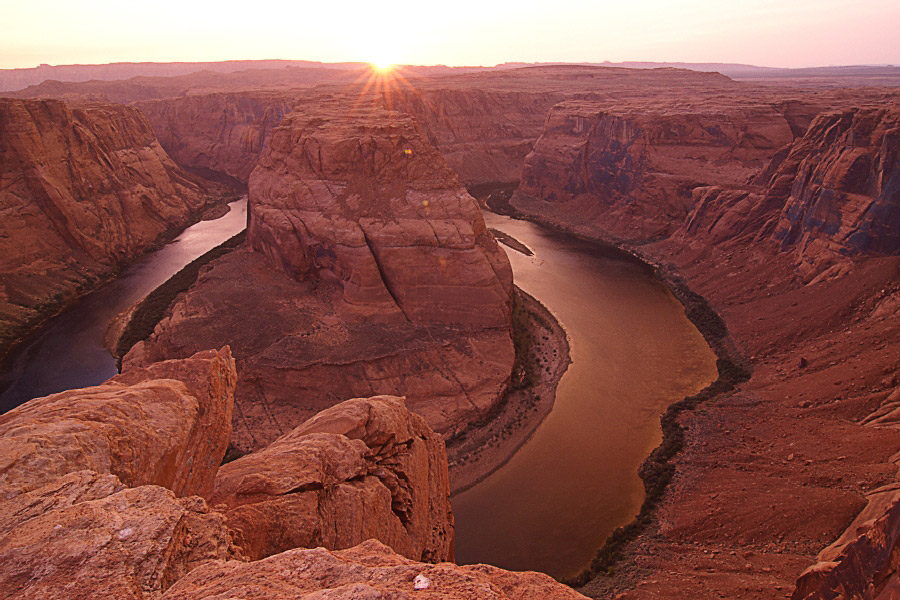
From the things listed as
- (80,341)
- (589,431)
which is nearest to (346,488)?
(589,431)

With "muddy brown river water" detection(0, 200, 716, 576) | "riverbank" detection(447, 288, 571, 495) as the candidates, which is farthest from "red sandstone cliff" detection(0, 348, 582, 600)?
"riverbank" detection(447, 288, 571, 495)

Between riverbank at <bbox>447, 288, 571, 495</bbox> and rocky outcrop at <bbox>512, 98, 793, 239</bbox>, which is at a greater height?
rocky outcrop at <bbox>512, 98, 793, 239</bbox>

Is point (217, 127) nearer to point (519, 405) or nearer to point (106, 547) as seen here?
point (519, 405)

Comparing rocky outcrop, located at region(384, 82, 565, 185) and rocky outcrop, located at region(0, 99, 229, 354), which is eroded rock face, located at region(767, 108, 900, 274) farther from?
rocky outcrop, located at region(0, 99, 229, 354)

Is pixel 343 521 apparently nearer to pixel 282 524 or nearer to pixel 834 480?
pixel 282 524

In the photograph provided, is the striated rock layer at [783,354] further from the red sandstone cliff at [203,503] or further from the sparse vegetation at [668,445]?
the red sandstone cliff at [203,503]
